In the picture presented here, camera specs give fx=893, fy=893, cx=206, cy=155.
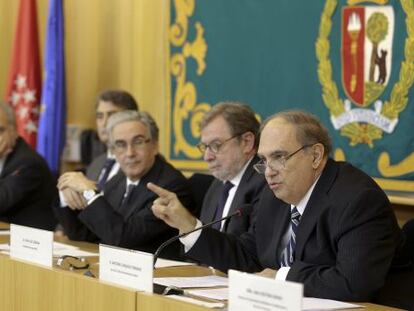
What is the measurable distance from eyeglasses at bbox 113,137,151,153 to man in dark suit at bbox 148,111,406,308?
1.16 metres

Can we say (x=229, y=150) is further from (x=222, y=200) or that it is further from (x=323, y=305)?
(x=323, y=305)

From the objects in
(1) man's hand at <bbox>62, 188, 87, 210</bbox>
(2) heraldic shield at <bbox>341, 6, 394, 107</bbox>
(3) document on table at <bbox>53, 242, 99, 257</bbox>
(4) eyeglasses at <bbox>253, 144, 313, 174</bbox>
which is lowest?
(3) document on table at <bbox>53, 242, 99, 257</bbox>

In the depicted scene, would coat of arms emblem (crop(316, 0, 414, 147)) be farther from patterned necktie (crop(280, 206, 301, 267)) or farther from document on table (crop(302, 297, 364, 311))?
document on table (crop(302, 297, 364, 311))

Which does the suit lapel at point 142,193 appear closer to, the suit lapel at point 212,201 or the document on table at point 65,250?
the suit lapel at point 212,201

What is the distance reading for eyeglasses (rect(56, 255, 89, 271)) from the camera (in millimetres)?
3384

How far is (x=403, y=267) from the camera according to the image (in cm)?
333

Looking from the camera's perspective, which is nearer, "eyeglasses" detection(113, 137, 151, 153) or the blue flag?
"eyeglasses" detection(113, 137, 151, 153)

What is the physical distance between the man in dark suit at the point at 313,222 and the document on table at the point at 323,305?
103mm

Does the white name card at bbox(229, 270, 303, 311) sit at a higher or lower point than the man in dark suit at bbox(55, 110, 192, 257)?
higher

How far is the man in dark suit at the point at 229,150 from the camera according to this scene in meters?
4.10

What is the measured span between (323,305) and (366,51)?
2.54 metres

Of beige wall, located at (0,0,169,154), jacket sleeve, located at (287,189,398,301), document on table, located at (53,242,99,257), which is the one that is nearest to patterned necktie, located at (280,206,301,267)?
jacket sleeve, located at (287,189,398,301)

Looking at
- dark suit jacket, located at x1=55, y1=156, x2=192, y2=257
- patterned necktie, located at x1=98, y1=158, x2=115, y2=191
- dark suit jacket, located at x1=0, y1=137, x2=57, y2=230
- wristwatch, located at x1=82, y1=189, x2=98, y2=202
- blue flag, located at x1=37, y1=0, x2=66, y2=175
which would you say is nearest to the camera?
dark suit jacket, located at x1=55, y1=156, x2=192, y2=257

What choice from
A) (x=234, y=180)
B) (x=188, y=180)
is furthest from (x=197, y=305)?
(x=188, y=180)
